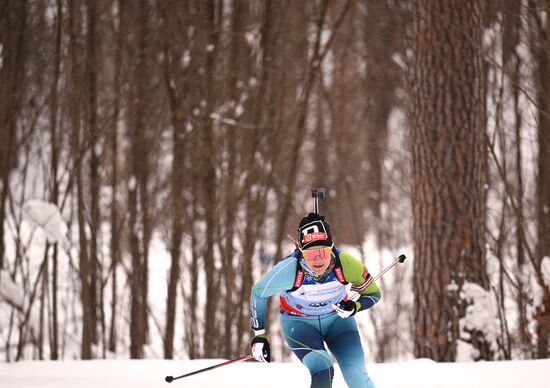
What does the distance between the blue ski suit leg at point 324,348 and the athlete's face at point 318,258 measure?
425mm

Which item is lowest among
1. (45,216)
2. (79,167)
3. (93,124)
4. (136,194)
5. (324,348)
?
(324,348)

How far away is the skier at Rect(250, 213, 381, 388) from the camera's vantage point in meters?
4.23

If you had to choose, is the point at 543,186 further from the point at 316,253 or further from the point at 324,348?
the point at 316,253

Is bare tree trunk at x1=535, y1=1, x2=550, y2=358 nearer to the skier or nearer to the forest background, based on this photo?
the forest background

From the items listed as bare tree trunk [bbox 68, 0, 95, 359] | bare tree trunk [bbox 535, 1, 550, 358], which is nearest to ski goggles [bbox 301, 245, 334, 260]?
bare tree trunk [bbox 535, 1, 550, 358]

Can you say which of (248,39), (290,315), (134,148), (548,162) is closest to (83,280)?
(134,148)

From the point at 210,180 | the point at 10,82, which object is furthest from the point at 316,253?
the point at 10,82

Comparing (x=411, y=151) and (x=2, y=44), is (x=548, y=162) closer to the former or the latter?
(x=411, y=151)

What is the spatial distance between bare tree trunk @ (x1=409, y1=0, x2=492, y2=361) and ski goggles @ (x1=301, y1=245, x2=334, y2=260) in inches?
104

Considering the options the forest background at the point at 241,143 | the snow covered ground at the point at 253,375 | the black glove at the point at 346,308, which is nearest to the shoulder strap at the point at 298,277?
the black glove at the point at 346,308

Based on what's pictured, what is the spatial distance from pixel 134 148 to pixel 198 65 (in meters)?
1.32

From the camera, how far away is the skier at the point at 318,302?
4230 millimetres

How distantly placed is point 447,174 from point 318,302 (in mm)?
2671

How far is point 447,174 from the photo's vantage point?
6613mm
